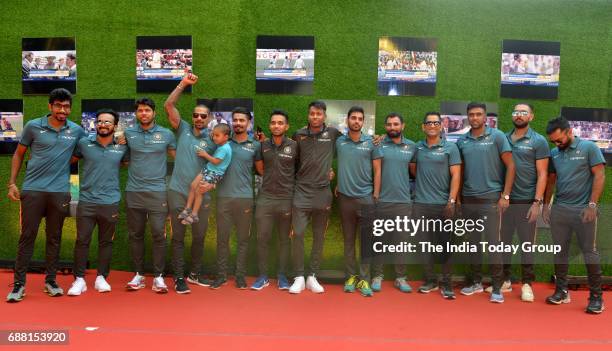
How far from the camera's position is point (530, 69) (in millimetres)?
4773

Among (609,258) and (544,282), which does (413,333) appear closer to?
(544,282)

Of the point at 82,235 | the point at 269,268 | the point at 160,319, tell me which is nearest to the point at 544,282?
the point at 269,268

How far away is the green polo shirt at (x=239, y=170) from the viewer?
4145 millimetres

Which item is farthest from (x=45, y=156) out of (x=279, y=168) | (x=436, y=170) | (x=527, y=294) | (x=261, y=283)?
(x=527, y=294)

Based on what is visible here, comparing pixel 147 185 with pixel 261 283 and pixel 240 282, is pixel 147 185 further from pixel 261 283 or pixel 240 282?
pixel 261 283

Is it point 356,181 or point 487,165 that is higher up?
point 487,165

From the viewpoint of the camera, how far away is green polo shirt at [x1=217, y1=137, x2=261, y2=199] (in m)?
4.14

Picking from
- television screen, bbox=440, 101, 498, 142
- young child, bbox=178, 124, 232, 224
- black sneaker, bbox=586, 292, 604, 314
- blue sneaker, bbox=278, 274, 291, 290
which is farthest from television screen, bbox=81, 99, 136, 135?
Answer: black sneaker, bbox=586, 292, 604, 314

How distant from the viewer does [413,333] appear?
3.21 metres

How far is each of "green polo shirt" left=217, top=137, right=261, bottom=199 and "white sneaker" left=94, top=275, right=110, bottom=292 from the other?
1327mm

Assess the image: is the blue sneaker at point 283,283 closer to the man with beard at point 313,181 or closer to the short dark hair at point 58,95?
the man with beard at point 313,181

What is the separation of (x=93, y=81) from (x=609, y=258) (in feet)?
19.8

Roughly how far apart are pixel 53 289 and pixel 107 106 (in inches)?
80.5

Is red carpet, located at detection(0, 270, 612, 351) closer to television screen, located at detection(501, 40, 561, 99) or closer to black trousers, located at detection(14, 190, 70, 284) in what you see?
black trousers, located at detection(14, 190, 70, 284)
